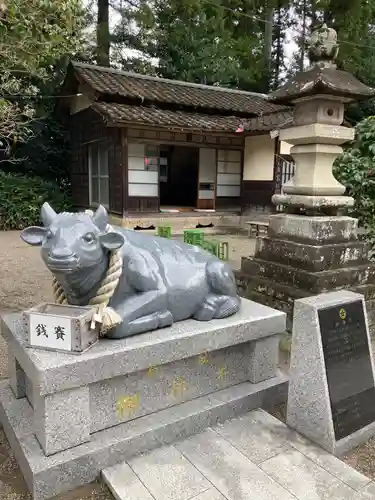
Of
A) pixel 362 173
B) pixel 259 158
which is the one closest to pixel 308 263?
pixel 362 173

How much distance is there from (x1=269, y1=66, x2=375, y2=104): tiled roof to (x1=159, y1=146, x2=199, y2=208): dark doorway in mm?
12114

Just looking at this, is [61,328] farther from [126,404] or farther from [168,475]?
[168,475]

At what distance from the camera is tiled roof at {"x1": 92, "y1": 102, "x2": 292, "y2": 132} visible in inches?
410

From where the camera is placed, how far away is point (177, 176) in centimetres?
1744

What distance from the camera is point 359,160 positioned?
17.7 ft

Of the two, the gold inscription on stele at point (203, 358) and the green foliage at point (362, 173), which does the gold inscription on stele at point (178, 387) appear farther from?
the green foliage at point (362, 173)

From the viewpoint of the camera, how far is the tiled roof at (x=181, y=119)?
34.2 feet

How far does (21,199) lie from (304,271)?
10.4 m

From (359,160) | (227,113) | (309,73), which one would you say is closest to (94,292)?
(309,73)

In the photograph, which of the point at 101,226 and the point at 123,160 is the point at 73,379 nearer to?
the point at 101,226

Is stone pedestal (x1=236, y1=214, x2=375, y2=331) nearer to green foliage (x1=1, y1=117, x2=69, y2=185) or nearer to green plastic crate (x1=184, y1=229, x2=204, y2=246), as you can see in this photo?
green plastic crate (x1=184, y1=229, x2=204, y2=246)

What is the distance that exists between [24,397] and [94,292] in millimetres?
1035

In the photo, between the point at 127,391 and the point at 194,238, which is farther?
the point at 194,238

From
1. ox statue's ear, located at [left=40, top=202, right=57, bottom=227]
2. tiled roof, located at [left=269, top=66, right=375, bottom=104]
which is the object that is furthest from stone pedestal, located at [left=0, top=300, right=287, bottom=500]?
tiled roof, located at [left=269, top=66, right=375, bottom=104]
